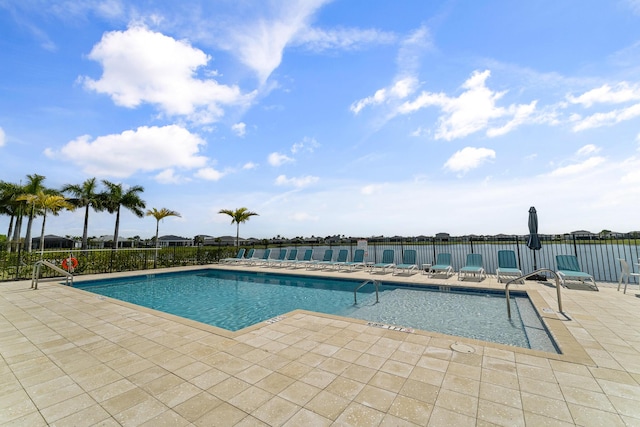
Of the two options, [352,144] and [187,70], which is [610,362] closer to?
[187,70]

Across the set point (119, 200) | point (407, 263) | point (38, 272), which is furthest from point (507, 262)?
point (119, 200)

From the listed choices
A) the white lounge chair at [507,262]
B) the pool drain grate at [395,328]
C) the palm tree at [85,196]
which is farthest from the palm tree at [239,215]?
the pool drain grate at [395,328]

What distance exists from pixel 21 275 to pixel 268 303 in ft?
36.1

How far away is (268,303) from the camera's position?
27.0ft

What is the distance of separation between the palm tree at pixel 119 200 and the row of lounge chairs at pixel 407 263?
51.1 ft

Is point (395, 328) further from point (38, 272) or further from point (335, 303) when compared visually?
point (38, 272)

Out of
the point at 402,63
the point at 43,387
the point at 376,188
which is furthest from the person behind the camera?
the point at 376,188

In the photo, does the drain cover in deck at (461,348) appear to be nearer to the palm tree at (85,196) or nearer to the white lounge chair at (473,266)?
the white lounge chair at (473,266)

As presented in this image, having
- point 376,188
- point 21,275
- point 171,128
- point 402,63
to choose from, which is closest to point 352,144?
point 376,188

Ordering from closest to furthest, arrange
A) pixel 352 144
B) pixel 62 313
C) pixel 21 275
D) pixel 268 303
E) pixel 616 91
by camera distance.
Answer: pixel 62 313 < pixel 616 91 < pixel 268 303 < pixel 21 275 < pixel 352 144

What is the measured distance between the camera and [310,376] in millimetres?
3096

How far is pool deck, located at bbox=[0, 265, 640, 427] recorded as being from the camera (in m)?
2.39

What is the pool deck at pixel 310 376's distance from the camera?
239cm

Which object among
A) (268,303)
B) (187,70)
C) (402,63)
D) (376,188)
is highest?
(402,63)
